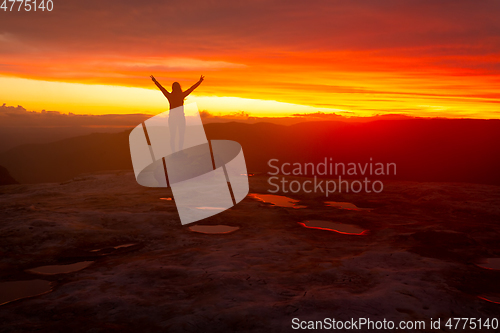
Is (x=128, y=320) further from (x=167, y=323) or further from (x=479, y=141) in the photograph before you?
(x=479, y=141)

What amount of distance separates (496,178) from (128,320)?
18324 mm

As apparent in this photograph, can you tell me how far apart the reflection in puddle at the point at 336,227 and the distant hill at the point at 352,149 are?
→ 11.6 meters

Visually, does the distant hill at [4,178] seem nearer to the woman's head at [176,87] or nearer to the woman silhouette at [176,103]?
the woman silhouette at [176,103]

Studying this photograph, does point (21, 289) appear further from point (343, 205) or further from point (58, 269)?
point (343, 205)

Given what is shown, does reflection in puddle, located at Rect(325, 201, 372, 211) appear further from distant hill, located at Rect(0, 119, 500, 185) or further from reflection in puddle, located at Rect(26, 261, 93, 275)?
distant hill, located at Rect(0, 119, 500, 185)

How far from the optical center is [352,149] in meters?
29.0

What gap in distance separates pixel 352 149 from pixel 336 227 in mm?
22826

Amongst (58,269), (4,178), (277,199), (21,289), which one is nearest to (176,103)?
(277,199)

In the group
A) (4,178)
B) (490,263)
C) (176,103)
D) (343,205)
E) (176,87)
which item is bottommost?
(4,178)

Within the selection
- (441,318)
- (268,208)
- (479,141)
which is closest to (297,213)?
(268,208)

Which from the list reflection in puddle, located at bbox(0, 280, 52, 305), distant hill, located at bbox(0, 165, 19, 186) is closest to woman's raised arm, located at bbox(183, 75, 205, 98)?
reflection in puddle, located at bbox(0, 280, 52, 305)

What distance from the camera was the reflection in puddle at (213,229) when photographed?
6952 millimetres

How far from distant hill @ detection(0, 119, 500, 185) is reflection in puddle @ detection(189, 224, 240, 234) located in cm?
1328

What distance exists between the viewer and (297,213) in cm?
844
